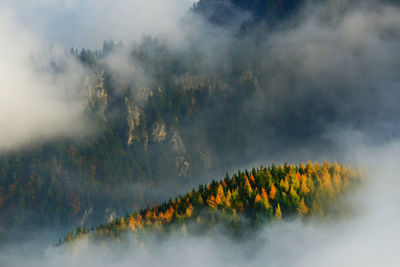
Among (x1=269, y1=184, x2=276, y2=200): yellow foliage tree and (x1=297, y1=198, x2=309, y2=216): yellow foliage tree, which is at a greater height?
(x1=269, y1=184, x2=276, y2=200): yellow foliage tree

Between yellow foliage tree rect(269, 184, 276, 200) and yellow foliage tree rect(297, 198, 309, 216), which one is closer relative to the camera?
yellow foliage tree rect(297, 198, 309, 216)

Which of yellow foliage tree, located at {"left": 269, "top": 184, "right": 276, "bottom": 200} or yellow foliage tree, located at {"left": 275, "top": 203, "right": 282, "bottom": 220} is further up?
yellow foliage tree, located at {"left": 269, "top": 184, "right": 276, "bottom": 200}

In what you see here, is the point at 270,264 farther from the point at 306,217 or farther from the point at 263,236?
the point at 306,217

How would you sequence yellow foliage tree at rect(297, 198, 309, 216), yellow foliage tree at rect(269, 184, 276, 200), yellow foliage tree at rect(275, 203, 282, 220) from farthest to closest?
yellow foliage tree at rect(269, 184, 276, 200) < yellow foliage tree at rect(297, 198, 309, 216) < yellow foliage tree at rect(275, 203, 282, 220)

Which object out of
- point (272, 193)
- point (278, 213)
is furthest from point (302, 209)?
point (272, 193)

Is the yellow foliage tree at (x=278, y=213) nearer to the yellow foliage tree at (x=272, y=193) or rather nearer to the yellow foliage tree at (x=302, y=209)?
the yellow foliage tree at (x=302, y=209)

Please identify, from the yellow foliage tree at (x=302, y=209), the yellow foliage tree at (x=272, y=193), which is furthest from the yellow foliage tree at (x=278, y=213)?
the yellow foliage tree at (x=272, y=193)

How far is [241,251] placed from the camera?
174750mm

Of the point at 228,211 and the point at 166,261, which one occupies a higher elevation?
the point at 228,211

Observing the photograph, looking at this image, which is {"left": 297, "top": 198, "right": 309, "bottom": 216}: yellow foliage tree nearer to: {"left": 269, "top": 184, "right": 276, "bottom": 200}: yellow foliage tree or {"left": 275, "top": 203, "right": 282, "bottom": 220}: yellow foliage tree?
{"left": 275, "top": 203, "right": 282, "bottom": 220}: yellow foliage tree

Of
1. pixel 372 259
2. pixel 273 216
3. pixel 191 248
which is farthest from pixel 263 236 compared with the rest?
pixel 372 259

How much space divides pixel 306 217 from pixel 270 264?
26303 millimetres

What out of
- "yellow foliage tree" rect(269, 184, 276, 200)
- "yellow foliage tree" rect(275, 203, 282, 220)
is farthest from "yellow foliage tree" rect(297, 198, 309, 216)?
"yellow foliage tree" rect(269, 184, 276, 200)

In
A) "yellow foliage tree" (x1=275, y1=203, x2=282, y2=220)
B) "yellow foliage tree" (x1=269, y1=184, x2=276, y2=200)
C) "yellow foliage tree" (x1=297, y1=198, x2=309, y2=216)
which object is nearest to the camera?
"yellow foliage tree" (x1=275, y1=203, x2=282, y2=220)
